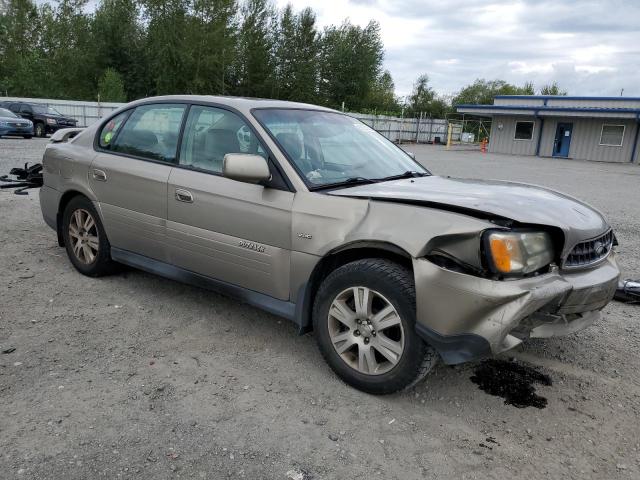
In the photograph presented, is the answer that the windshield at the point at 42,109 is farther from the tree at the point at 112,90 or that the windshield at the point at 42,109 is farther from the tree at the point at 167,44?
the tree at the point at 167,44

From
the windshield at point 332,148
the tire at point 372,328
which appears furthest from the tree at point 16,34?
the tire at point 372,328

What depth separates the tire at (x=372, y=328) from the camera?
9.36 ft

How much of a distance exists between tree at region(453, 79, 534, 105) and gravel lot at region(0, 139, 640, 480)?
88.3 meters

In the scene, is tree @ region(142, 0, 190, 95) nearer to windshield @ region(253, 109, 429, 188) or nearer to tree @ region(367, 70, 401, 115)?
tree @ region(367, 70, 401, 115)

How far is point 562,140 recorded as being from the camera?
3450 centimetres

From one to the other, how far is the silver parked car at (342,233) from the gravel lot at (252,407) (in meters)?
0.33

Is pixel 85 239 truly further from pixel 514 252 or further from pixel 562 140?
pixel 562 140

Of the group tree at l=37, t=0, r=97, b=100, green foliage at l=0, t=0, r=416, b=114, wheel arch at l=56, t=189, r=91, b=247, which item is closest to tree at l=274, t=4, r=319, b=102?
green foliage at l=0, t=0, r=416, b=114

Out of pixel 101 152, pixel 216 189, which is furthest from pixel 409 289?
pixel 101 152

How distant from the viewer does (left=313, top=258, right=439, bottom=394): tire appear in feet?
9.36

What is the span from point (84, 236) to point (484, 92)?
9449cm

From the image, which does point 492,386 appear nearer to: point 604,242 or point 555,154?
point 604,242

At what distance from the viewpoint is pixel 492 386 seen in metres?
3.23

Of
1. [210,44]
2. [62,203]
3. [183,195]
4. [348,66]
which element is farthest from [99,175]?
[348,66]
